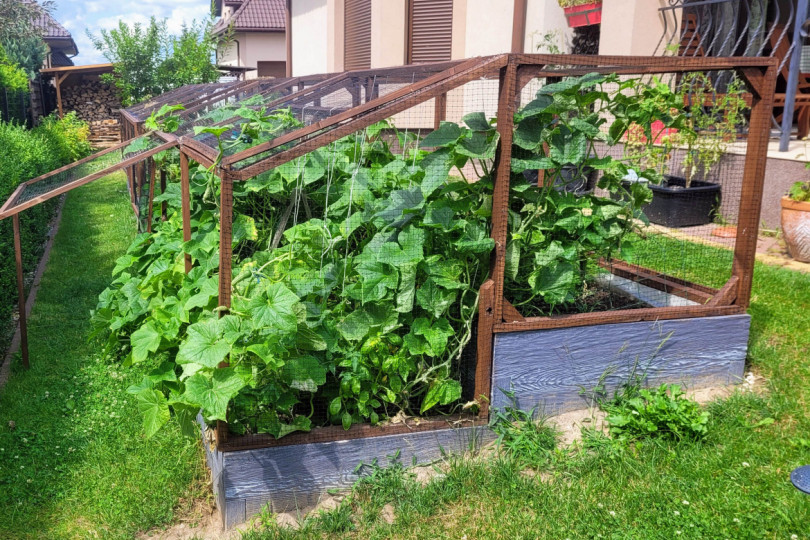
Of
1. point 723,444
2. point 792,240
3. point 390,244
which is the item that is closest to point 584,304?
point 723,444

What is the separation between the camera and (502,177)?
308 centimetres

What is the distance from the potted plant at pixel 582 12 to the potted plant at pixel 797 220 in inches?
129

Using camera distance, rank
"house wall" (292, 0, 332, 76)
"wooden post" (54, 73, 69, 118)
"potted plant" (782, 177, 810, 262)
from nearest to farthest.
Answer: "potted plant" (782, 177, 810, 262)
"house wall" (292, 0, 332, 76)
"wooden post" (54, 73, 69, 118)

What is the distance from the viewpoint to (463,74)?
9.77 feet

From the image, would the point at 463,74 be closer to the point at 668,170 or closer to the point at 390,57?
the point at 668,170

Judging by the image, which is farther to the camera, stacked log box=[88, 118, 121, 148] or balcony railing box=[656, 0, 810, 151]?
stacked log box=[88, 118, 121, 148]

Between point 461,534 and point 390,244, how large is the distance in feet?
3.83

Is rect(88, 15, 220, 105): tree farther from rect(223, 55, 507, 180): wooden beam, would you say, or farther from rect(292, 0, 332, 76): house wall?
rect(223, 55, 507, 180): wooden beam

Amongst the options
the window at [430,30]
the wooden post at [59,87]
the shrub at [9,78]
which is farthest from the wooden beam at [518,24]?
the wooden post at [59,87]

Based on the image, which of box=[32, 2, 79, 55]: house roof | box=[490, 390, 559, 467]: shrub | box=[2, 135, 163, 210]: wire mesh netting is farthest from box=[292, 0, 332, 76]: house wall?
box=[32, 2, 79, 55]: house roof

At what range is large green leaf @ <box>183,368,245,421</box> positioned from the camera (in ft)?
8.44

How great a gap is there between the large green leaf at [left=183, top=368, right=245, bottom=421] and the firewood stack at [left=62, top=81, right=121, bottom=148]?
2135 cm

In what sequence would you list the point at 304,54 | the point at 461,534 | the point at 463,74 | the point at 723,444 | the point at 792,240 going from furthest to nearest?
the point at 304,54 < the point at 792,240 < the point at 723,444 < the point at 463,74 < the point at 461,534

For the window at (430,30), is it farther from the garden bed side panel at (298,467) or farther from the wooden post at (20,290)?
the garden bed side panel at (298,467)
